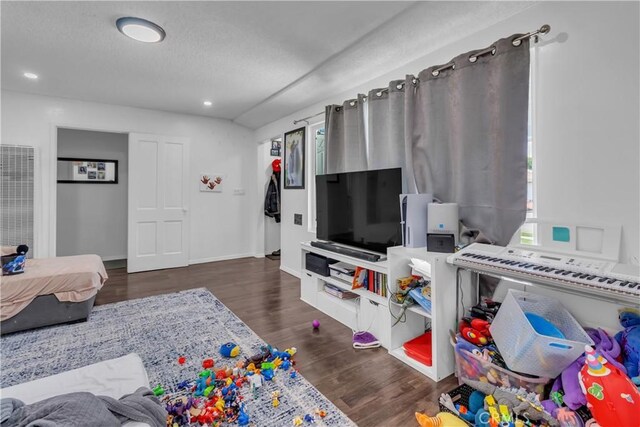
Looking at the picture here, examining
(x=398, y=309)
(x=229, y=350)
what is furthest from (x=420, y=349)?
(x=229, y=350)

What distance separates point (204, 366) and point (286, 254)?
2593mm

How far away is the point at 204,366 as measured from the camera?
202 centimetres

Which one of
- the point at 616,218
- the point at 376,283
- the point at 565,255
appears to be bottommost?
the point at 376,283

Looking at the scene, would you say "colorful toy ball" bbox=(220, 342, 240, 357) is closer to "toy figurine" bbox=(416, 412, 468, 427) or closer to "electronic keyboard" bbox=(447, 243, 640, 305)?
"toy figurine" bbox=(416, 412, 468, 427)

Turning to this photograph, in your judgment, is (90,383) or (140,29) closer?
(90,383)

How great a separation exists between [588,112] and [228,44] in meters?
2.54

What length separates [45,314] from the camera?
259cm

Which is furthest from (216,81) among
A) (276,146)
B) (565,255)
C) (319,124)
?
(565,255)

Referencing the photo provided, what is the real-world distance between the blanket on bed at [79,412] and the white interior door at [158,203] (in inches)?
153

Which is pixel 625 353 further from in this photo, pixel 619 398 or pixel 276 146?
pixel 276 146

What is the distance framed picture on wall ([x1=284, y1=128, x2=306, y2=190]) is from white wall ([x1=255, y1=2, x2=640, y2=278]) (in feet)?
8.66

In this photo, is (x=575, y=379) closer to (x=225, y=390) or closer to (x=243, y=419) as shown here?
(x=243, y=419)

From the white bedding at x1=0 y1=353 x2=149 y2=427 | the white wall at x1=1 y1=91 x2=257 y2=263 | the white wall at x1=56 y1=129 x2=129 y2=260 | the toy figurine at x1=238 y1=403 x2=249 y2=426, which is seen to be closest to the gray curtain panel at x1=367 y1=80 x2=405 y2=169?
the toy figurine at x1=238 y1=403 x2=249 y2=426

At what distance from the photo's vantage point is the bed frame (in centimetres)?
250
